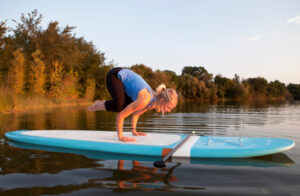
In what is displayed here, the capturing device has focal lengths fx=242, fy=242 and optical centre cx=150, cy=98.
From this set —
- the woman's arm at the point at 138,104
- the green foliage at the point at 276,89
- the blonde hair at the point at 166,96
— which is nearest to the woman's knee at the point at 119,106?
the woman's arm at the point at 138,104

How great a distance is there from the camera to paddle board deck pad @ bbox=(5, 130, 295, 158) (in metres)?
3.56

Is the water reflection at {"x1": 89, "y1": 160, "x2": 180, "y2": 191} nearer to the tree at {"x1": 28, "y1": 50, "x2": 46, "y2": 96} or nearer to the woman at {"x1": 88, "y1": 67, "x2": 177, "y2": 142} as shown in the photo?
the woman at {"x1": 88, "y1": 67, "x2": 177, "y2": 142}

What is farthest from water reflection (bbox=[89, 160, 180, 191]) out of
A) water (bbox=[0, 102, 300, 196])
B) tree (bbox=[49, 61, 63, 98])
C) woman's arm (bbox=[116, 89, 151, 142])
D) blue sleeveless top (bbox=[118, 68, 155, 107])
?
tree (bbox=[49, 61, 63, 98])

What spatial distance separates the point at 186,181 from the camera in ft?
9.07

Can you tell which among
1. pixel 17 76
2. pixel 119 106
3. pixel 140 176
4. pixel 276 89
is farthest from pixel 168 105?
pixel 276 89

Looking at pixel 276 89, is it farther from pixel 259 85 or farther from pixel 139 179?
pixel 139 179

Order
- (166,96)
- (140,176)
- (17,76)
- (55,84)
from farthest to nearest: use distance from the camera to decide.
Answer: (55,84) → (17,76) → (166,96) → (140,176)

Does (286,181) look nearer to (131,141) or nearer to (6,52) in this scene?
(131,141)

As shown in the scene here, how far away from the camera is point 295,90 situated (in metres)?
56.8

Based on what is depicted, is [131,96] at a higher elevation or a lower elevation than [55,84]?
lower

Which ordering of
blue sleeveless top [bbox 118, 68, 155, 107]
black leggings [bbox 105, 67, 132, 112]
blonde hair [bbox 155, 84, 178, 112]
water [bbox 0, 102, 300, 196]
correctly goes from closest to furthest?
water [bbox 0, 102, 300, 196]
blonde hair [bbox 155, 84, 178, 112]
blue sleeveless top [bbox 118, 68, 155, 107]
black leggings [bbox 105, 67, 132, 112]

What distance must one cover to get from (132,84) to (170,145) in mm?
1295

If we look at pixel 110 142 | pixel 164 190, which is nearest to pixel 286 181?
pixel 164 190

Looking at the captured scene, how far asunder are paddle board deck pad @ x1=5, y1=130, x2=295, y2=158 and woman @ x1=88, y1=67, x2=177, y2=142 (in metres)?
0.31
